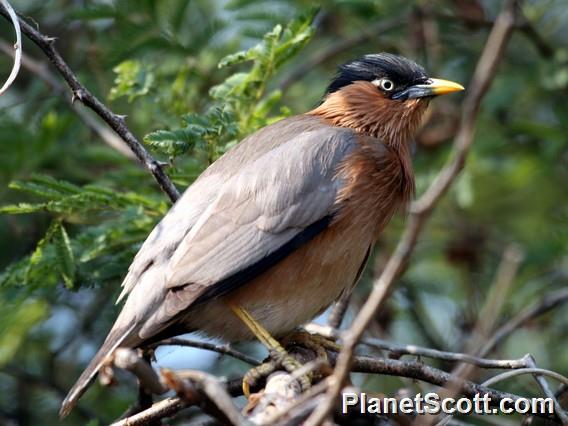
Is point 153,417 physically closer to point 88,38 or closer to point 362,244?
point 362,244

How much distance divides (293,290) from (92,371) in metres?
1.10

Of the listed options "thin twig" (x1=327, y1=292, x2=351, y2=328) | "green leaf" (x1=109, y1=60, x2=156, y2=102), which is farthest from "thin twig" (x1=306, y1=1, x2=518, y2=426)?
"green leaf" (x1=109, y1=60, x2=156, y2=102)

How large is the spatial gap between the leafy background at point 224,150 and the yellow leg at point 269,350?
30.9 inches

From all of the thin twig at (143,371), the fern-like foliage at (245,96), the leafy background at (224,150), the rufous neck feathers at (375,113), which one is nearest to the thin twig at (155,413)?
the thin twig at (143,371)

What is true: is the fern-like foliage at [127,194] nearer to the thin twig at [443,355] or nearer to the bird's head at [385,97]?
the bird's head at [385,97]

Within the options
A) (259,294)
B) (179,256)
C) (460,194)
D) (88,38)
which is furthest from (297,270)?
(88,38)

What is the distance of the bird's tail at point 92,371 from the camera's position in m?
4.42

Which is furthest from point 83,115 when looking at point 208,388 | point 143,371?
point 208,388

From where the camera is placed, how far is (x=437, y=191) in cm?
240

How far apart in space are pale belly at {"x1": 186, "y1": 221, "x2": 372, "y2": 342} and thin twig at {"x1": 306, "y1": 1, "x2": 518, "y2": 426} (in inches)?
81.7

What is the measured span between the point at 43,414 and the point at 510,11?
5.25 m

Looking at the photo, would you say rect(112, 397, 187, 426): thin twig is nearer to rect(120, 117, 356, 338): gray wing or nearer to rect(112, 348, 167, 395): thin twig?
rect(120, 117, 356, 338): gray wing

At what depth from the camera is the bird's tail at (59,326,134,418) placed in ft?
14.5

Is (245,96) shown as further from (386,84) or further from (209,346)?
(209,346)
